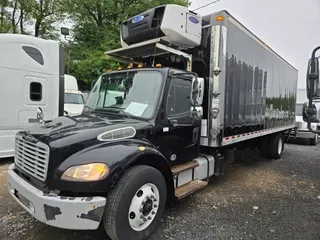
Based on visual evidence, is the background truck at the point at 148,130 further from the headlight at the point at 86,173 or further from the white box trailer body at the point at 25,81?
the white box trailer body at the point at 25,81

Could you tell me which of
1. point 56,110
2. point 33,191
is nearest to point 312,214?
point 33,191

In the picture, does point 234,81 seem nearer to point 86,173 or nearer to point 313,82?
point 313,82

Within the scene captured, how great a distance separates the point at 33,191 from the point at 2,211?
1.68 metres

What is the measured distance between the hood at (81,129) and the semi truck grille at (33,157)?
10 cm

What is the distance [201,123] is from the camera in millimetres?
4410

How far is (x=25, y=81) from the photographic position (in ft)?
20.6

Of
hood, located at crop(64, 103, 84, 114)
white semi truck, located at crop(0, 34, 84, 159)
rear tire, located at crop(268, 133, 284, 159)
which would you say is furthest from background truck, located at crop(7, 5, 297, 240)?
hood, located at crop(64, 103, 84, 114)

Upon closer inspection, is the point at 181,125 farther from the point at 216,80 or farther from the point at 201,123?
the point at 216,80

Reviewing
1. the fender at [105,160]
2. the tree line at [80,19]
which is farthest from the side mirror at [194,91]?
the tree line at [80,19]

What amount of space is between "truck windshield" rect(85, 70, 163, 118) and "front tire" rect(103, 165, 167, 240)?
0.87 m

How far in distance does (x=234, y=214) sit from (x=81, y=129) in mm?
2662

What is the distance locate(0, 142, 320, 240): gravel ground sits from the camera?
3.21 metres

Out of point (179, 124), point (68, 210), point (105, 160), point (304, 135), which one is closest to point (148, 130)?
point (179, 124)

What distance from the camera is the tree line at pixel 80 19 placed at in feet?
55.9
